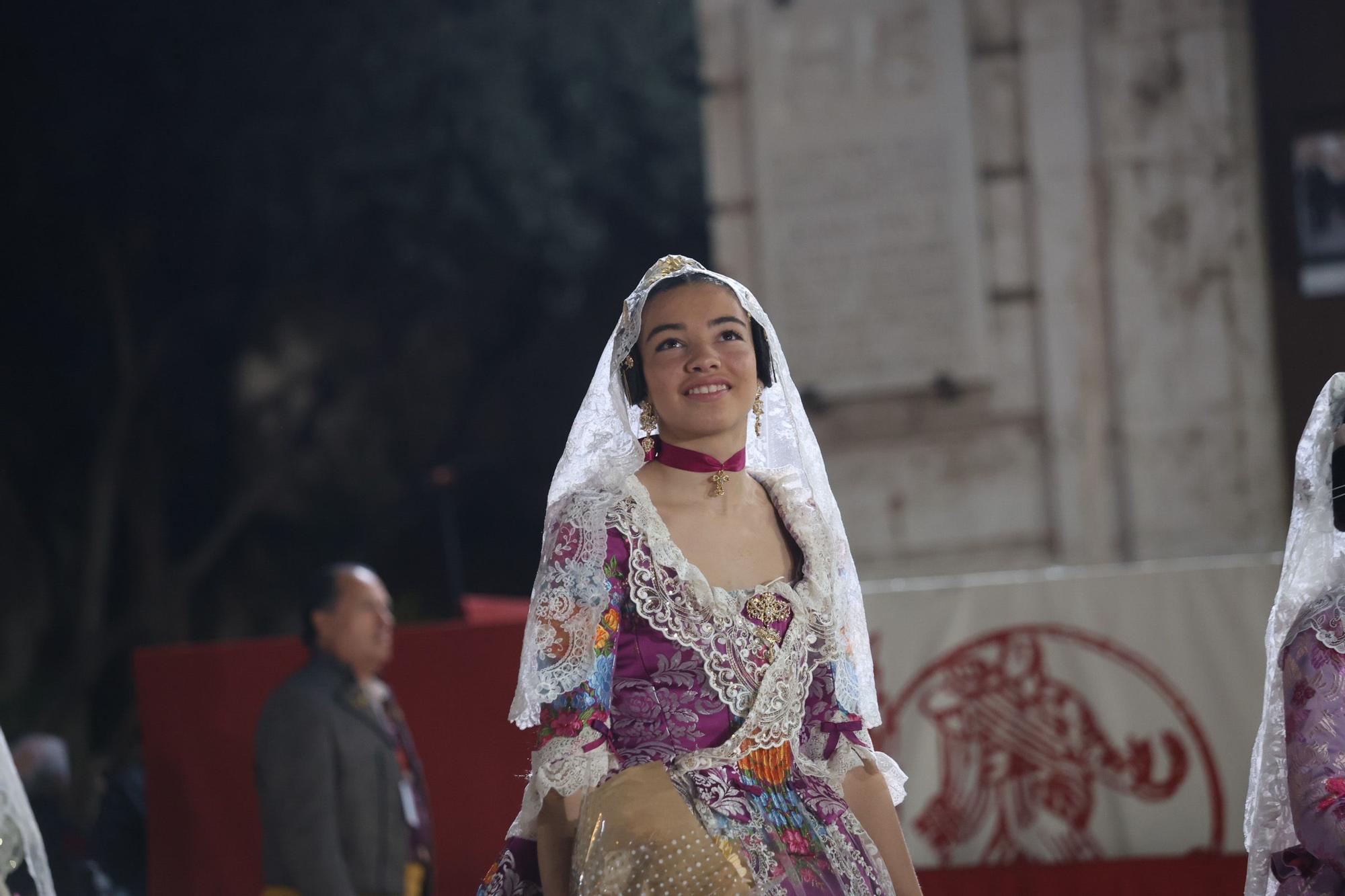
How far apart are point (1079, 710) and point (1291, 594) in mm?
2456

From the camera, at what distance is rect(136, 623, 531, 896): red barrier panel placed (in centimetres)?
A: 498

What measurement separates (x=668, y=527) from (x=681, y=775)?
1.45 feet

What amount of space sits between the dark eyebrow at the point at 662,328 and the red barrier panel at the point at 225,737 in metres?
2.15

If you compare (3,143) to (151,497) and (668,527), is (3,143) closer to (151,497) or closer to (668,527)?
(151,497)

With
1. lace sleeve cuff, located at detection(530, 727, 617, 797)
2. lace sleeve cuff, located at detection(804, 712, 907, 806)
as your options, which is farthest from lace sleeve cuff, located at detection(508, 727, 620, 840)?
lace sleeve cuff, located at detection(804, 712, 907, 806)

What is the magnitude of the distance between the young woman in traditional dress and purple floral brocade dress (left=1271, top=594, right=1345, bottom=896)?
2.27ft

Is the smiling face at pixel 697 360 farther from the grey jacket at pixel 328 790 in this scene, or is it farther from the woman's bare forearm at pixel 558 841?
the grey jacket at pixel 328 790

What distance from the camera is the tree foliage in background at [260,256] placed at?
40.8 ft

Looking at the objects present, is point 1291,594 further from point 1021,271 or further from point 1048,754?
point 1021,271

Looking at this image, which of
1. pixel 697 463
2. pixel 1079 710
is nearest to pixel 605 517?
pixel 697 463

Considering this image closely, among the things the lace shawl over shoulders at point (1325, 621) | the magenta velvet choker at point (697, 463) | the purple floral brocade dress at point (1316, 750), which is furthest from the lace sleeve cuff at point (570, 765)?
the lace shawl over shoulders at point (1325, 621)

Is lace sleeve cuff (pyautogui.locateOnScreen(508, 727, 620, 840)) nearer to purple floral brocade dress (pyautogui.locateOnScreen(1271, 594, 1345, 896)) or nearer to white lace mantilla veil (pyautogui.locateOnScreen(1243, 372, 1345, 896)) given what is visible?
purple floral brocade dress (pyautogui.locateOnScreen(1271, 594, 1345, 896))

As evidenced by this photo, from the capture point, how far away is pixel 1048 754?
548 cm

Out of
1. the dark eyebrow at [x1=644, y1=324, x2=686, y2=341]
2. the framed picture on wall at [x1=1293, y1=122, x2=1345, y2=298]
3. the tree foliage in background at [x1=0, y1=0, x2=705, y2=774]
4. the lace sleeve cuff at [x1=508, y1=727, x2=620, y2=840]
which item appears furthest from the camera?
the tree foliage in background at [x1=0, y1=0, x2=705, y2=774]
